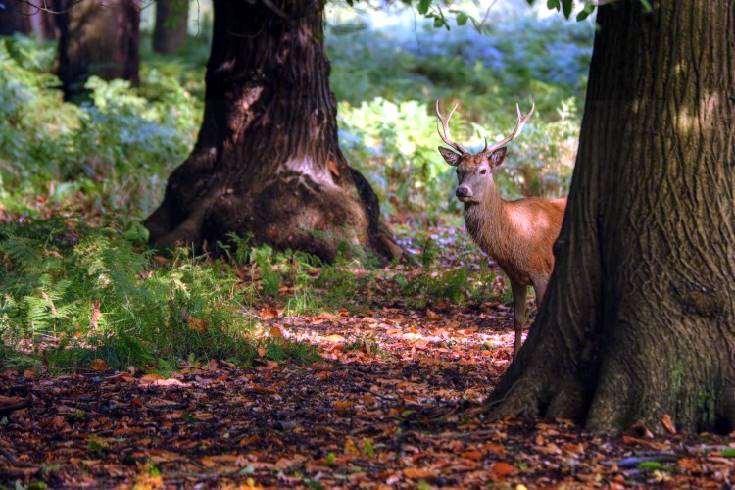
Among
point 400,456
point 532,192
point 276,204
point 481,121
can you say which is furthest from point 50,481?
point 481,121

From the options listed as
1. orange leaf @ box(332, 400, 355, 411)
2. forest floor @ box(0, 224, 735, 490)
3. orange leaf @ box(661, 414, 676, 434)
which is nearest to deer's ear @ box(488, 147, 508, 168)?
forest floor @ box(0, 224, 735, 490)

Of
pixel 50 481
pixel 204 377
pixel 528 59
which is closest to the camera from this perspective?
pixel 50 481

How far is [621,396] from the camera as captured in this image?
5.03m

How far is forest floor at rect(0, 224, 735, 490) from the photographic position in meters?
4.52

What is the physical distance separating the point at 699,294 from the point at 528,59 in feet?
61.9

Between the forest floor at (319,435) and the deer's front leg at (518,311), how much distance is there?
17 centimetres

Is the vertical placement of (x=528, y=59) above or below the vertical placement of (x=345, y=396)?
above

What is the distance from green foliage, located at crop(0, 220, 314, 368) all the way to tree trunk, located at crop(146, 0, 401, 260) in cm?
190

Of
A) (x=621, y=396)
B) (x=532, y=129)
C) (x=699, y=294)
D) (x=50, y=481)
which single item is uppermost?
(x=532, y=129)

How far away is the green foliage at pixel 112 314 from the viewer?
6871mm

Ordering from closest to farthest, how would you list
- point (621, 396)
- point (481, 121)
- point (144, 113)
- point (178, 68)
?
point (621, 396)
point (144, 113)
point (481, 121)
point (178, 68)

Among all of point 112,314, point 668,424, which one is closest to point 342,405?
point 668,424

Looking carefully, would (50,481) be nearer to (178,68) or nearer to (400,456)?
(400,456)

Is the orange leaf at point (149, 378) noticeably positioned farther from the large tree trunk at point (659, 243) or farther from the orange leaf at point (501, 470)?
the orange leaf at point (501, 470)
